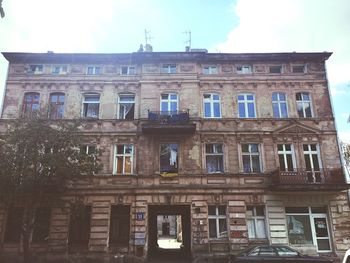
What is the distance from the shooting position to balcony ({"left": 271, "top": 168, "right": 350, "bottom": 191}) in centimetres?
1611

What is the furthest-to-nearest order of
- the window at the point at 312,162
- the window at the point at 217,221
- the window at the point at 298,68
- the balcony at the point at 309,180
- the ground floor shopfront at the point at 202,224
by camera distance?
the window at the point at 298,68 → the window at the point at 312,162 → the window at the point at 217,221 → the balcony at the point at 309,180 → the ground floor shopfront at the point at 202,224

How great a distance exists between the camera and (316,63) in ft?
64.6

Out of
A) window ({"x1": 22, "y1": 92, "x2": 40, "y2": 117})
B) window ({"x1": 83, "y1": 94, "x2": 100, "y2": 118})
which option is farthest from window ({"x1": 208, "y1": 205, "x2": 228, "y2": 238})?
window ({"x1": 22, "y1": 92, "x2": 40, "y2": 117})


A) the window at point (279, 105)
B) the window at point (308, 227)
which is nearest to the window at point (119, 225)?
the window at point (308, 227)

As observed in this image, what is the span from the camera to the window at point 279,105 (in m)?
18.8

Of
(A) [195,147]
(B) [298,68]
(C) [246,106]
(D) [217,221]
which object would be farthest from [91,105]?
(B) [298,68]

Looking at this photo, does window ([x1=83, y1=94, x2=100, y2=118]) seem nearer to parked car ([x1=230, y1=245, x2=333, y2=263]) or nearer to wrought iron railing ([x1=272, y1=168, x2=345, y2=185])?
wrought iron railing ([x1=272, y1=168, x2=345, y2=185])

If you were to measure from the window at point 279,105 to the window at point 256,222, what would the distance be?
20.2 feet

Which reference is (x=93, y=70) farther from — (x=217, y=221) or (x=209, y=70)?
(x=217, y=221)

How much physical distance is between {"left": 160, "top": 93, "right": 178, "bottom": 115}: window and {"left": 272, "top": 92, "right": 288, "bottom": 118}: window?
6511mm

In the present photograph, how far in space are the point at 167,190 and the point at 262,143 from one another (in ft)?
21.6

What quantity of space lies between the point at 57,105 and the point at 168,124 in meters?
7.63

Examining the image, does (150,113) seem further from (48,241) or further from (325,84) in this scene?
(325,84)

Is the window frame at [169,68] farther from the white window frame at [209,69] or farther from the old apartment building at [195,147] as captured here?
the white window frame at [209,69]
